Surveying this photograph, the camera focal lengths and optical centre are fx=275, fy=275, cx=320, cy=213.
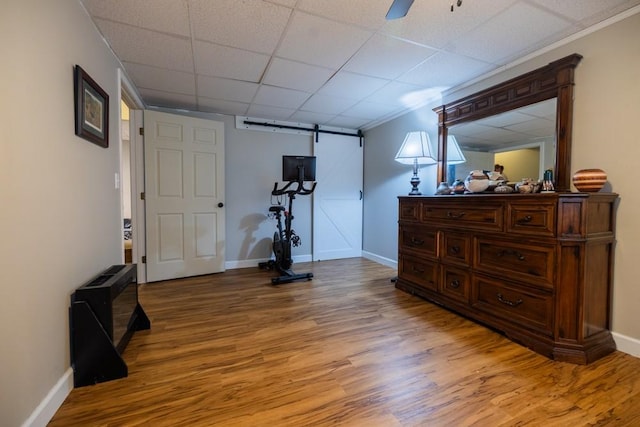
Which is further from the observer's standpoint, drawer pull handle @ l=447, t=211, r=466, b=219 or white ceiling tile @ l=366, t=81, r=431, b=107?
white ceiling tile @ l=366, t=81, r=431, b=107

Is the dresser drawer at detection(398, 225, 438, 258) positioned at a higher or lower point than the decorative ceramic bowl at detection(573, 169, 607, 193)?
lower

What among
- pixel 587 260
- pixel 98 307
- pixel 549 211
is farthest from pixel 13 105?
pixel 587 260

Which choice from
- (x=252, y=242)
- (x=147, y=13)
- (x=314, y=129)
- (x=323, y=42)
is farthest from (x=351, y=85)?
(x=252, y=242)

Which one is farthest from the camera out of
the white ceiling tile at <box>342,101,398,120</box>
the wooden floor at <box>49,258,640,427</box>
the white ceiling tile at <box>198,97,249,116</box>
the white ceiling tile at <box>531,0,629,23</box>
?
the white ceiling tile at <box>342,101,398,120</box>

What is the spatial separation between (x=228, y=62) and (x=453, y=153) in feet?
8.32

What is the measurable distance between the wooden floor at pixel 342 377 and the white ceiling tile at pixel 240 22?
230 cm

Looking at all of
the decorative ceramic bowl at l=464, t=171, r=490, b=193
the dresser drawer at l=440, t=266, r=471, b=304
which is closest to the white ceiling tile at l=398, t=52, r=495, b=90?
the decorative ceramic bowl at l=464, t=171, r=490, b=193

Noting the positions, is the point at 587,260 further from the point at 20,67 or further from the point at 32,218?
the point at 20,67

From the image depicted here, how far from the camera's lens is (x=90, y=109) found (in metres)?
1.81

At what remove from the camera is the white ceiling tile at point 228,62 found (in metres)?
2.32

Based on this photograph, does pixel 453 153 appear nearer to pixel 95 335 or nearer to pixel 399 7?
pixel 399 7

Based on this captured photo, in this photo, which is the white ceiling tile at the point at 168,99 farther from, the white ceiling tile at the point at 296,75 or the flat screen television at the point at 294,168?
the flat screen television at the point at 294,168

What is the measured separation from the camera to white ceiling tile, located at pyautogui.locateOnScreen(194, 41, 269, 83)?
2316mm

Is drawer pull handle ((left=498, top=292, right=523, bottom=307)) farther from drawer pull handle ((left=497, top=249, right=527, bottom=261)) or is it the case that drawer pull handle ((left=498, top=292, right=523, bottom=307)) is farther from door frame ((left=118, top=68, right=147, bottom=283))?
door frame ((left=118, top=68, right=147, bottom=283))
